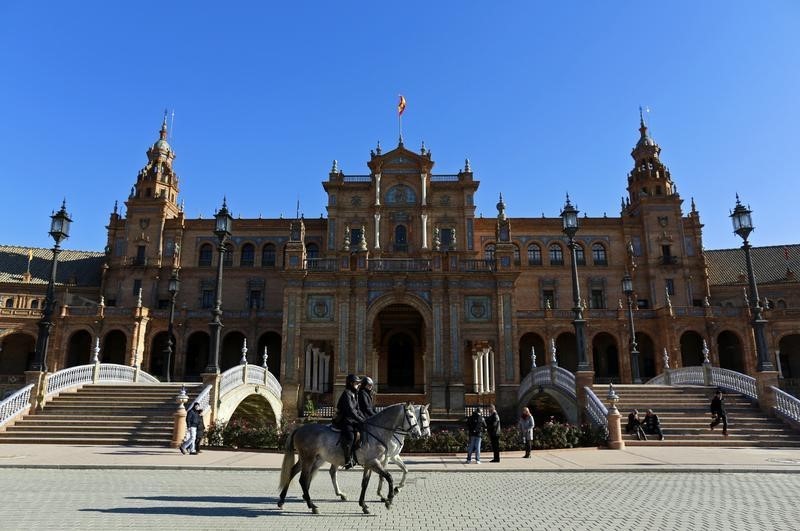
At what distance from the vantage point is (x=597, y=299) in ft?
174

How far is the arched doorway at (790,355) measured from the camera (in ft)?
166

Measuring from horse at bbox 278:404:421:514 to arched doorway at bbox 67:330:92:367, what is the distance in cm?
4662

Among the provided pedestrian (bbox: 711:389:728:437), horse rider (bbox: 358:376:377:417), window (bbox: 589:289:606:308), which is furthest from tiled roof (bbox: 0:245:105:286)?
pedestrian (bbox: 711:389:728:437)

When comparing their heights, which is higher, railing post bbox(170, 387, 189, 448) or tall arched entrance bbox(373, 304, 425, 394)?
tall arched entrance bbox(373, 304, 425, 394)

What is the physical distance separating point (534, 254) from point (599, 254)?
6562 millimetres

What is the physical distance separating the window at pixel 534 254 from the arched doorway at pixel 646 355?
11.6m

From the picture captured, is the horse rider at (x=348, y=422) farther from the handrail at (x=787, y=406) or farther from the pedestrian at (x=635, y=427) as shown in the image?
the handrail at (x=787, y=406)

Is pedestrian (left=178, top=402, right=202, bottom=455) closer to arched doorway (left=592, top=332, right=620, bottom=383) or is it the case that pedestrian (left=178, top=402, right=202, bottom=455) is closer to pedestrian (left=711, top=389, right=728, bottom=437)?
pedestrian (left=711, top=389, right=728, bottom=437)

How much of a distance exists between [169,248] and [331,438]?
4964cm

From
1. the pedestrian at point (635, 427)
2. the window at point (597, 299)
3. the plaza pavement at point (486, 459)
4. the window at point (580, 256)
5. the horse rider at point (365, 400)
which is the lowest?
the plaza pavement at point (486, 459)

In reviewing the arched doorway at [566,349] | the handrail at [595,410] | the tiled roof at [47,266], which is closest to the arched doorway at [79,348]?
the tiled roof at [47,266]

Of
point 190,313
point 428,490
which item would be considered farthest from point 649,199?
point 428,490

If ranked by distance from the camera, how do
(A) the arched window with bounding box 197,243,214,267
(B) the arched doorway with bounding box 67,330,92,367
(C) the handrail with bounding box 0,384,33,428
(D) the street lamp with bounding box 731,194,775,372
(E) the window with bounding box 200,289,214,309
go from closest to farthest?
(C) the handrail with bounding box 0,384,33,428, (D) the street lamp with bounding box 731,194,775,372, (B) the arched doorway with bounding box 67,330,92,367, (E) the window with bounding box 200,289,214,309, (A) the arched window with bounding box 197,243,214,267

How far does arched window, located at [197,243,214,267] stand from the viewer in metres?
53.9
